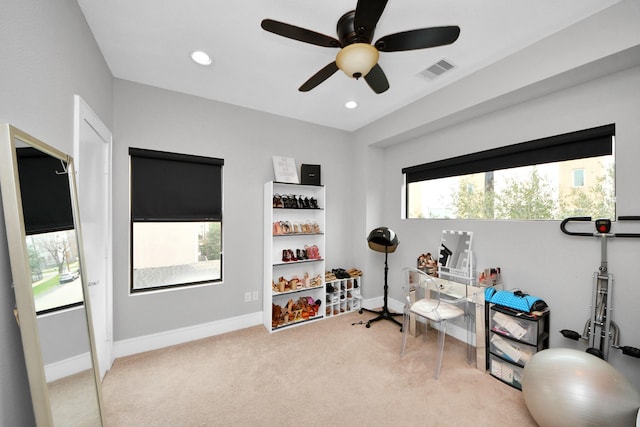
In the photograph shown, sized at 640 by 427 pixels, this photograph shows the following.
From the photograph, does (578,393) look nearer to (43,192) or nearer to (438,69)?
(438,69)

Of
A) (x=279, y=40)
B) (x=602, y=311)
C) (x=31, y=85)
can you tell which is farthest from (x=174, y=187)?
(x=602, y=311)

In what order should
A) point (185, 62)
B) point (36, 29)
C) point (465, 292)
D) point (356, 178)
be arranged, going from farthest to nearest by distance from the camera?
point (356, 178)
point (465, 292)
point (185, 62)
point (36, 29)

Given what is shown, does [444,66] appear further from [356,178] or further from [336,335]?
[336,335]

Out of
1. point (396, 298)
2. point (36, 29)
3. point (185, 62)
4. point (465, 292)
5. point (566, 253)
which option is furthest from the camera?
point (396, 298)

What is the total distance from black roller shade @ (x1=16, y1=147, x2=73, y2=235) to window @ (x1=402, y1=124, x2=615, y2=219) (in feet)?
11.1

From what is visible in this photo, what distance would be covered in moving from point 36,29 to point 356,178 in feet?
11.2

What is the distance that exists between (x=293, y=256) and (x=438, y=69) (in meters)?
2.67

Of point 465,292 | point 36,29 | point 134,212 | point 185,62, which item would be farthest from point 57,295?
point 465,292

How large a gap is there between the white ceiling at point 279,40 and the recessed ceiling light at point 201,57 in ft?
0.19

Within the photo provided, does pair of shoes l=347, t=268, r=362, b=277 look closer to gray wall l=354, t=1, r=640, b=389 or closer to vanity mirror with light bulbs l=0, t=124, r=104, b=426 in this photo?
gray wall l=354, t=1, r=640, b=389

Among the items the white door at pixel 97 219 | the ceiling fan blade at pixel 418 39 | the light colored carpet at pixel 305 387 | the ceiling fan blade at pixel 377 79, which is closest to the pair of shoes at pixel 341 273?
the light colored carpet at pixel 305 387

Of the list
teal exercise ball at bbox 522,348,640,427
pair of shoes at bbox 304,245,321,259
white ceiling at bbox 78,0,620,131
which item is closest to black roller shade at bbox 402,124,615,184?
white ceiling at bbox 78,0,620,131

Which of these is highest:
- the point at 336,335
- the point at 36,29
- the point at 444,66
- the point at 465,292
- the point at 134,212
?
the point at 444,66

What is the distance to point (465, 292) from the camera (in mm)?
2459
